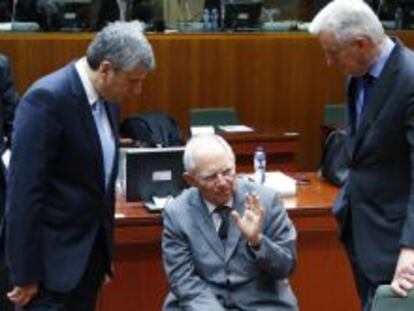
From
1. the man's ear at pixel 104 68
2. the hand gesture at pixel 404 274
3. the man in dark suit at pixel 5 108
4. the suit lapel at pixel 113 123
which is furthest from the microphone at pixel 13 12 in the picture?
the hand gesture at pixel 404 274

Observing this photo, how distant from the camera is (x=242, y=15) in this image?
7.09m

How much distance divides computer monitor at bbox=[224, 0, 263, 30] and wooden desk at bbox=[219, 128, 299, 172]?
4.66ft

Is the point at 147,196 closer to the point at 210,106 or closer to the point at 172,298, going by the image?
the point at 172,298

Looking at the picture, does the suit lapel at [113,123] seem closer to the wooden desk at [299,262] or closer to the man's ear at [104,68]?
the man's ear at [104,68]

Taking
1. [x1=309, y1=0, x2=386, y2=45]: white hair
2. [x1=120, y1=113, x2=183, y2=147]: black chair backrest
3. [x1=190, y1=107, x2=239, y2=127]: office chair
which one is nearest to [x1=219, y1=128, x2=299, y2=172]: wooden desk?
[x1=190, y1=107, x2=239, y2=127]: office chair

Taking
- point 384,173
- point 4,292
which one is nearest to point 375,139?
point 384,173

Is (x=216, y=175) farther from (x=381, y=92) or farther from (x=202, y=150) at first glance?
(x=381, y=92)

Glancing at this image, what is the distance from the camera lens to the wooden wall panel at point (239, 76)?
6.21 meters

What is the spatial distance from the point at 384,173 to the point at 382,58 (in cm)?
33

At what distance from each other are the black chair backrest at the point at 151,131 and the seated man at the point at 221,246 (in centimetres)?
244

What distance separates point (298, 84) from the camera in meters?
6.71

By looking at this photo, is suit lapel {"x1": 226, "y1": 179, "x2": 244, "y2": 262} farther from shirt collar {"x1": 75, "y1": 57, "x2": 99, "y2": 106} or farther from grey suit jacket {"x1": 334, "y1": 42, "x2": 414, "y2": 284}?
shirt collar {"x1": 75, "y1": 57, "x2": 99, "y2": 106}

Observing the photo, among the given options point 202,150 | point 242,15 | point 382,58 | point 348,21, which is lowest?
point 202,150

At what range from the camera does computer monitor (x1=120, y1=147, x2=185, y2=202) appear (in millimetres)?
3486
